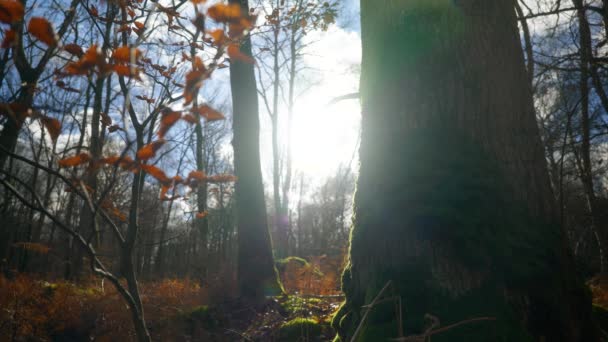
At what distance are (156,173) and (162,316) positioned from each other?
470 cm

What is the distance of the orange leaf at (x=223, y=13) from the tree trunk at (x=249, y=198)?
4.43m

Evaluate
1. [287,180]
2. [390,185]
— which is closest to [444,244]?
[390,185]

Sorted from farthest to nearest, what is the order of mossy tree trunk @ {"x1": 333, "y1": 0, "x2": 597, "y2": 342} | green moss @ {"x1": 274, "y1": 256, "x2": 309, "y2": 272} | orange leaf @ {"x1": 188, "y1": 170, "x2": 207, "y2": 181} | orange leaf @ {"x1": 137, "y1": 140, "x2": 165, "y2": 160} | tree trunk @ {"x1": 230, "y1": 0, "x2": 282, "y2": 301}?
green moss @ {"x1": 274, "y1": 256, "x2": 309, "y2": 272} < tree trunk @ {"x1": 230, "y1": 0, "x2": 282, "y2": 301} < mossy tree trunk @ {"x1": 333, "y1": 0, "x2": 597, "y2": 342} < orange leaf @ {"x1": 188, "y1": 170, "x2": 207, "y2": 181} < orange leaf @ {"x1": 137, "y1": 140, "x2": 165, "y2": 160}

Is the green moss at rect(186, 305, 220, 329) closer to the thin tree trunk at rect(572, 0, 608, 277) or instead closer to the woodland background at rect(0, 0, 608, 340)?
the woodland background at rect(0, 0, 608, 340)

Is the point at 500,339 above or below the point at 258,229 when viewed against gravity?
below

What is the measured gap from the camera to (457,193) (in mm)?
1603

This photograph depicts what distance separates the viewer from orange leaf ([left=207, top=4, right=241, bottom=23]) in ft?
3.45

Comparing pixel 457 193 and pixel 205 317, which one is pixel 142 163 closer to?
pixel 457 193

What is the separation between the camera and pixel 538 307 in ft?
4.83

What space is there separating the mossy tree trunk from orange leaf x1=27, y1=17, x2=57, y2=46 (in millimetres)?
1617

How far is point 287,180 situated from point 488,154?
15389mm

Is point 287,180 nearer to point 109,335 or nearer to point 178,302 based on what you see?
point 178,302

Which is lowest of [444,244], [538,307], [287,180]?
[538,307]

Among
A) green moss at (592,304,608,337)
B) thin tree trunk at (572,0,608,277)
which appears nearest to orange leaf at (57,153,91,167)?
green moss at (592,304,608,337)
